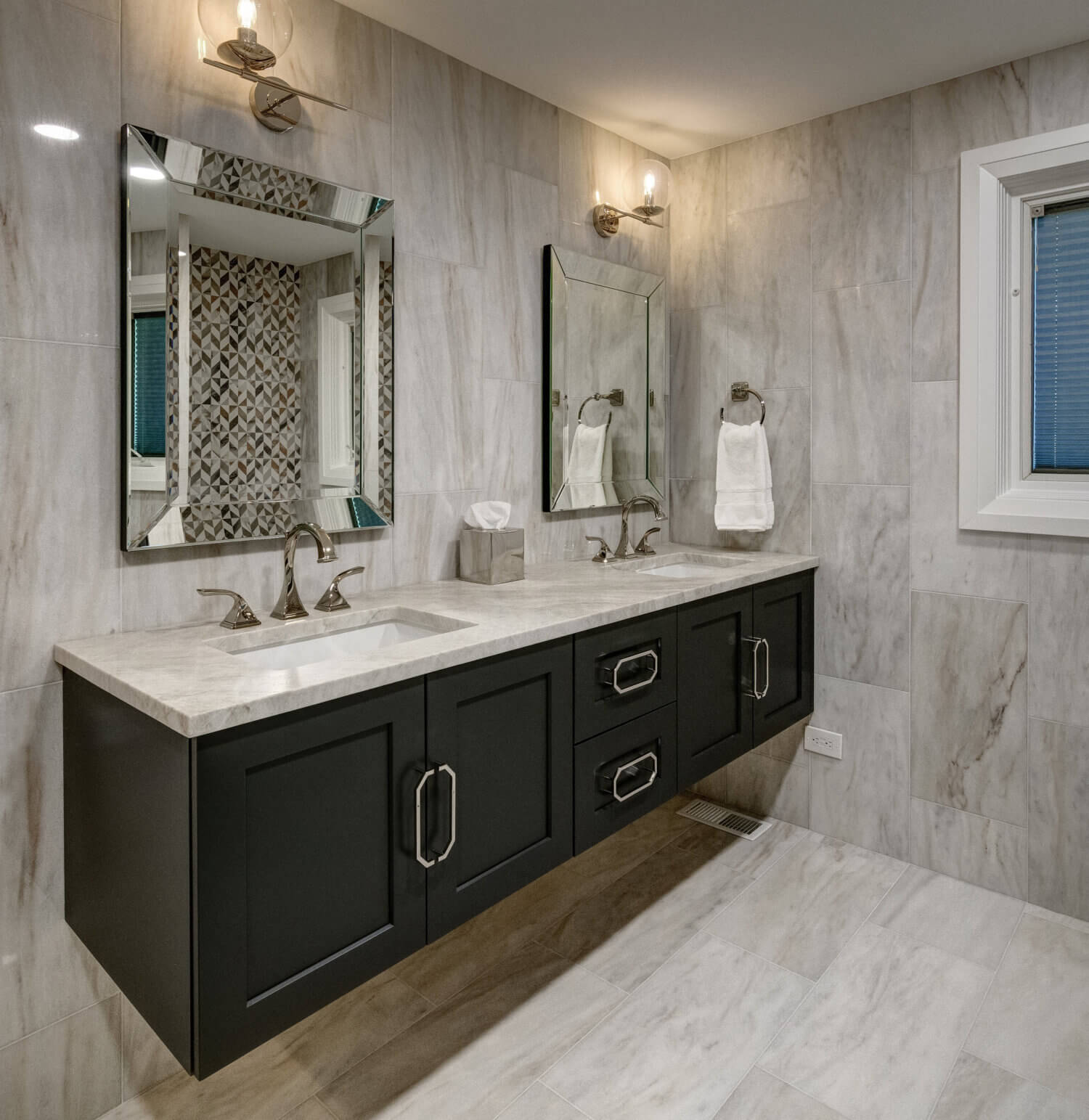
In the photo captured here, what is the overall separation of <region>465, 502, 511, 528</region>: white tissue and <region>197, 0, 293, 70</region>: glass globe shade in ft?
3.61

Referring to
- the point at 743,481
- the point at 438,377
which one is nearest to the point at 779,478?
the point at 743,481

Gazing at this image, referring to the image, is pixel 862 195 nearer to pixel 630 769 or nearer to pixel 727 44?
pixel 727 44

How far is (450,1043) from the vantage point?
180 centimetres

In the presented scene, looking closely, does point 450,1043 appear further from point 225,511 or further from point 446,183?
point 446,183

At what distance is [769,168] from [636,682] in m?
1.85

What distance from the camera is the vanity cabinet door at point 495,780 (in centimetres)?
148

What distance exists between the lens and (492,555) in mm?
2143

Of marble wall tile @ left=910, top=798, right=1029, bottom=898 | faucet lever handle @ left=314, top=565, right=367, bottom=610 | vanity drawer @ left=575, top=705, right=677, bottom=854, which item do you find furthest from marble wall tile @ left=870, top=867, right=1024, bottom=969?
faucet lever handle @ left=314, top=565, right=367, bottom=610

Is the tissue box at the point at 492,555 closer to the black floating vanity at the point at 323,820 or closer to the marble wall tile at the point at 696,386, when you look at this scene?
the black floating vanity at the point at 323,820

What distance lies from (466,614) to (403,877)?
0.56 m

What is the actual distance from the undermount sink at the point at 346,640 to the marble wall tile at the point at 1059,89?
204 centimetres

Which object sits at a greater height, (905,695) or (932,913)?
(905,695)

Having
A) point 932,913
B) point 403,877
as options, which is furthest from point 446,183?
point 932,913

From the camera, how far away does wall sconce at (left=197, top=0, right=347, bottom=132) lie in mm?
1632
